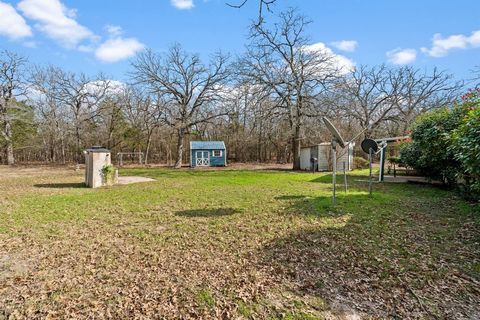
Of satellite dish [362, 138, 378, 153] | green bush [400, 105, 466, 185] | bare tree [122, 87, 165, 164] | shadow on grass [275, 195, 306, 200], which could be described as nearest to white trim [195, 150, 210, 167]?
bare tree [122, 87, 165, 164]

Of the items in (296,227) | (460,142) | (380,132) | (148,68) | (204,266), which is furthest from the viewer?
(380,132)

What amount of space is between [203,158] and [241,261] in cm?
2031

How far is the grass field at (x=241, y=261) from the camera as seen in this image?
2.48 metres

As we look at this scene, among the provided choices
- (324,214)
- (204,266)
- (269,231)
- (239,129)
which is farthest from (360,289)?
(239,129)

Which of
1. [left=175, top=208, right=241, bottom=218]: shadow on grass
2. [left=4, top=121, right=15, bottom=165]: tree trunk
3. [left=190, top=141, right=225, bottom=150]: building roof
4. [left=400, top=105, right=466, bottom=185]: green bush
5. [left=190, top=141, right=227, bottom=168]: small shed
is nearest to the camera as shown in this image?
[left=175, top=208, right=241, bottom=218]: shadow on grass

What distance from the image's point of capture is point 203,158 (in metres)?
23.5

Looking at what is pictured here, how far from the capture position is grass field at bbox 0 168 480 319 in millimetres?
2479

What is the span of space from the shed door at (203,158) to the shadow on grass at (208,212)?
56.9 ft

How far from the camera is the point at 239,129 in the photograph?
90.9 ft

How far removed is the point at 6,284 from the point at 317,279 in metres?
3.35

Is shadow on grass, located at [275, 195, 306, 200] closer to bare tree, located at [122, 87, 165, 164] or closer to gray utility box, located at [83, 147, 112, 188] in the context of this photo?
gray utility box, located at [83, 147, 112, 188]

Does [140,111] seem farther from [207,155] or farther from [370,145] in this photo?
[370,145]

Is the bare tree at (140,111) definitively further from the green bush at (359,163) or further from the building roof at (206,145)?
the green bush at (359,163)

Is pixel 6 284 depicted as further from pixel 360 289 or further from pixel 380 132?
pixel 380 132
